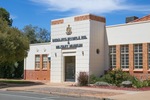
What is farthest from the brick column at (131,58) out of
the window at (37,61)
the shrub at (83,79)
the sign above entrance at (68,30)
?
the window at (37,61)

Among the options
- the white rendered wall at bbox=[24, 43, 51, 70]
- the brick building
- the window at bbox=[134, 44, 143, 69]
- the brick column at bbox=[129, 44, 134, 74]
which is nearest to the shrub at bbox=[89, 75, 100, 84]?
the brick building

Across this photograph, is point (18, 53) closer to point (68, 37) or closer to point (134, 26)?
point (68, 37)

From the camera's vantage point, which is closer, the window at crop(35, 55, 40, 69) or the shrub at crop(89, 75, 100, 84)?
the shrub at crop(89, 75, 100, 84)

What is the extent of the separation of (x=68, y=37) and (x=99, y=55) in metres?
3.84

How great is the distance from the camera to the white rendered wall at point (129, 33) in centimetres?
2847

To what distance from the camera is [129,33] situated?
29.6 metres

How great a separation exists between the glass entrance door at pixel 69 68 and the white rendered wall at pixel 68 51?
71cm

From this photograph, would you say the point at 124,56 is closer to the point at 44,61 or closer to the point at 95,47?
the point at 95,47

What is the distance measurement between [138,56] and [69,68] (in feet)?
27.2

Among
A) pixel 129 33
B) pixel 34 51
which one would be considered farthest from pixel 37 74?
pixel 129 33

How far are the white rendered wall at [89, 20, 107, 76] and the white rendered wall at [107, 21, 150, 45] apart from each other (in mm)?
851

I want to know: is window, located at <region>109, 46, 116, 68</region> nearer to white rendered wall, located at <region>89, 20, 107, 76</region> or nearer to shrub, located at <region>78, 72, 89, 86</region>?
white rendered wall, located at <region>89, 20, 107, 76</region>

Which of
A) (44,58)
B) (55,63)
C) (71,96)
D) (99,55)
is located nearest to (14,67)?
(44,58)

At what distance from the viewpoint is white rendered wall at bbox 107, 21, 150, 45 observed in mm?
28469
